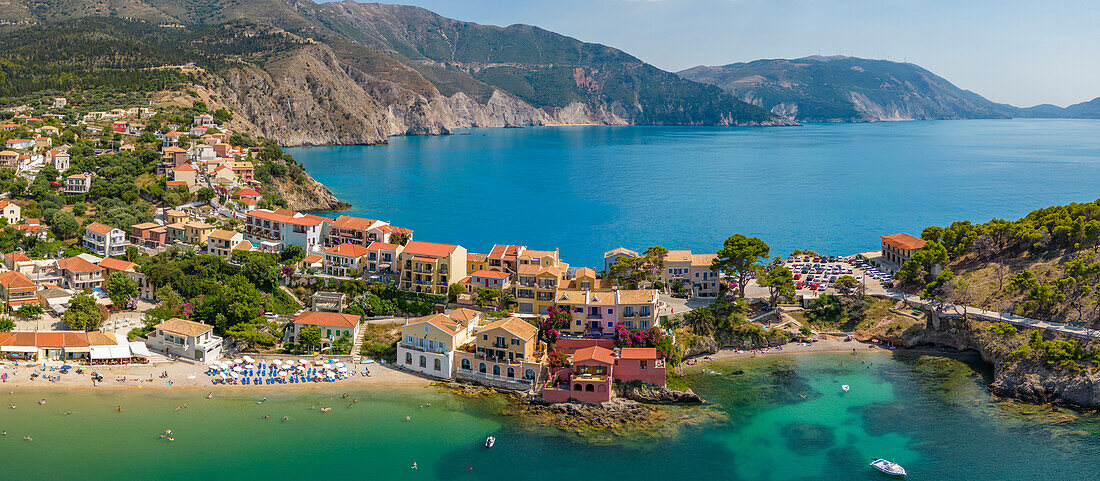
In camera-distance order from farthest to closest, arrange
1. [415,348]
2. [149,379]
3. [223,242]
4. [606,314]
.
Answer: [223,242] → [606,314] → [415,348] → [149,379]

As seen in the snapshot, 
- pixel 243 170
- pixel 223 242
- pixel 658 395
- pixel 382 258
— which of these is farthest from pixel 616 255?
pixel 243 170

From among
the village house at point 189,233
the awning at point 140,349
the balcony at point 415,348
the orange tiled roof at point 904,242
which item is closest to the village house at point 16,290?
the awning at point 140,349

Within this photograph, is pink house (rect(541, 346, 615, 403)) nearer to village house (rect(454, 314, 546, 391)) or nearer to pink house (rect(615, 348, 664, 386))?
pink house (rect(615, 348, 664, 386))

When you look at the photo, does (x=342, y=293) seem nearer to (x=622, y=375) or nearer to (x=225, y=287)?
(x=225, y=287)

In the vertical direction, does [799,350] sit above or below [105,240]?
below

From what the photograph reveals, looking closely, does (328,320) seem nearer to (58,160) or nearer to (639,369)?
(639,369)

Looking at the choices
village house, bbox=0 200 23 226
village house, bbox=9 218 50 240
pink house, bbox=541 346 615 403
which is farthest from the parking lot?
village house, bbox=0 200 23 226

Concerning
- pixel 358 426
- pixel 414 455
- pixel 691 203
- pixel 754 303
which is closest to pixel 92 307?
pixel 358 426
